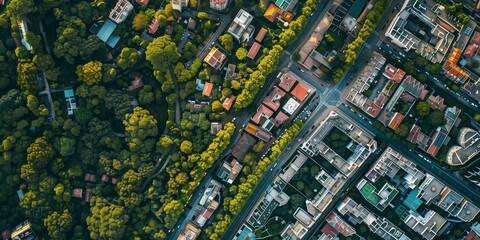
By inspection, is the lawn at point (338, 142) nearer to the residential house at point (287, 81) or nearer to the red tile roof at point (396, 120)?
the red tile roof at point (396, 120)

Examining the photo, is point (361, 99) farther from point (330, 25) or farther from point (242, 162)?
point (242, 162)

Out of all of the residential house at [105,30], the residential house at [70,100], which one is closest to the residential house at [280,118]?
the residential house at [105,30]

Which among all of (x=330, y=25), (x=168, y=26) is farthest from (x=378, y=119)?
(x=168, y=26)

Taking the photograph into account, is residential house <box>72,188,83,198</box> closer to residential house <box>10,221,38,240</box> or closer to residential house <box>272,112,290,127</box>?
residential house <box>10,221,38,240</box>

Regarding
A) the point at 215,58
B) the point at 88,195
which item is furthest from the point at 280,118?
the point at 88,195

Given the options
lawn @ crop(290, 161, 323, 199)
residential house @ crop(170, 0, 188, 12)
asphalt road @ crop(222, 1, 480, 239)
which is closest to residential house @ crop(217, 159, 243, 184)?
asphalt road @ crop(222, 1, 480, 239)

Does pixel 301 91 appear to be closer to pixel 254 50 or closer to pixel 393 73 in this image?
pixel 254 50
